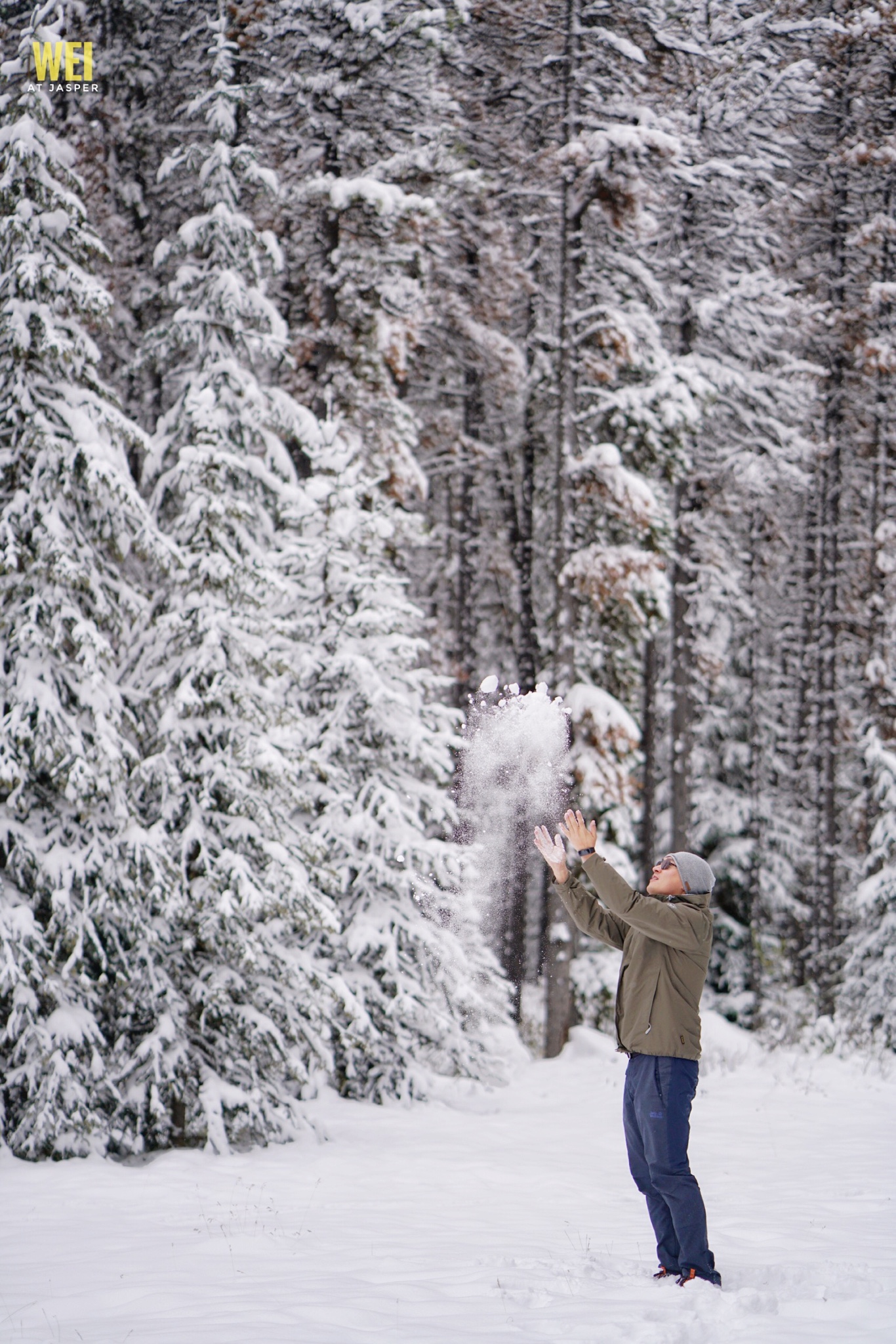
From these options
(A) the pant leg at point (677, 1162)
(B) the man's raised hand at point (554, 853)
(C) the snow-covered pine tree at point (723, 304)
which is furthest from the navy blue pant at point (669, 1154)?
(C) the snow-covered pine tree at point (723, 304)

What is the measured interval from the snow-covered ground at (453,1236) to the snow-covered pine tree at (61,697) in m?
1.00

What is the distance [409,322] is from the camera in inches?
699

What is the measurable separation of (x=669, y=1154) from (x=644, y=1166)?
0.35m

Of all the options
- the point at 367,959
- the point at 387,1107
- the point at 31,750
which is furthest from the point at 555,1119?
the point at 31,750

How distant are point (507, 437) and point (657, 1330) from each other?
63.8 feet

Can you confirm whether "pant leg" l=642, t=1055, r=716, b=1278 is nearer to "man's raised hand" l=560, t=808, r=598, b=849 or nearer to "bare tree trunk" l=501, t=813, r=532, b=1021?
"man's raised hand" l=560, t=808, r=598, b=849

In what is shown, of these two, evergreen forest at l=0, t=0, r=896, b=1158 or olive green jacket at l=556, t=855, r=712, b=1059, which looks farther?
evergreen forest at l=0, t=0, r=896, b=1158

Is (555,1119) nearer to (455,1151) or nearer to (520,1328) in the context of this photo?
(455,1151)

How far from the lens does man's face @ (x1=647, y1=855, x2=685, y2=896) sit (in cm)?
657

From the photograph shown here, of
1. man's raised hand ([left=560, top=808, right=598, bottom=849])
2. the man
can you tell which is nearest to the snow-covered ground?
the man

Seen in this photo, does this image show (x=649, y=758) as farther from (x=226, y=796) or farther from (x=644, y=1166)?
(x=644, y=1166)

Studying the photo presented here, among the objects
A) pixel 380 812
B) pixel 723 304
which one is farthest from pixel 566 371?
pixel 380 812

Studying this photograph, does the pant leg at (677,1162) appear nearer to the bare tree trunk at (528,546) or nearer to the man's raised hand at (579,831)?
the man's raised hand at (579,831)

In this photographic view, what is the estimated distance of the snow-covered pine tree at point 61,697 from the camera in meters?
9.80
